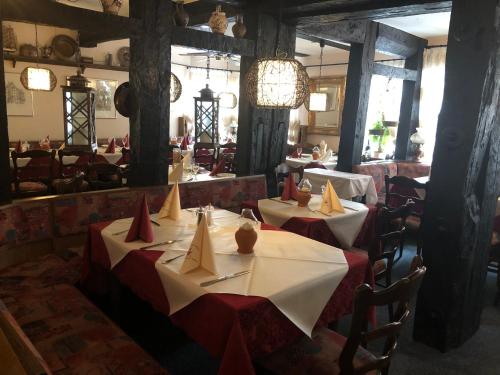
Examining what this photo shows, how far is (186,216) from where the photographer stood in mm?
2645

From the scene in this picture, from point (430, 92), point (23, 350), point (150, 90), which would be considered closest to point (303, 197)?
point (150, 90)

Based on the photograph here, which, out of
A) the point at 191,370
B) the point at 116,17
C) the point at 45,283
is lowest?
the point at 191,370

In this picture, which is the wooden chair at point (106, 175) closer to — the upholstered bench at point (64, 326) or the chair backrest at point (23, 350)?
the upholstered bench at point (64, 326)

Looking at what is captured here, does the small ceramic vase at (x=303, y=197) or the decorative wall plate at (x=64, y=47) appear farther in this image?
the decorative wall plate at (x=64, y=47)

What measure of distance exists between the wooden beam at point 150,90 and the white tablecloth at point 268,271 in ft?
3.89

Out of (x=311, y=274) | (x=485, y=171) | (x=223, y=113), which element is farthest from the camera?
(x=223, y=113)

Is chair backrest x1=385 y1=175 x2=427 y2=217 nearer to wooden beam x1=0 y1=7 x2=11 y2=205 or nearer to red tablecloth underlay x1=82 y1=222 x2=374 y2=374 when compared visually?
red tablecloth underlay x1=82 y1=222 x2=374 y2=374

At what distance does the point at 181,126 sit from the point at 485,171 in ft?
24.3

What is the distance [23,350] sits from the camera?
1.09 metres

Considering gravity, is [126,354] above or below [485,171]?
below

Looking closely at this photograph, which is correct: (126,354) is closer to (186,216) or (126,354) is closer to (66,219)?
(186,216)

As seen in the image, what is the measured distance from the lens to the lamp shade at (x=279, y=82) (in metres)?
2.69

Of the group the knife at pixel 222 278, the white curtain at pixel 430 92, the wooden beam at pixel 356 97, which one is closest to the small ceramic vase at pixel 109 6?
the knife at pixel 222 278

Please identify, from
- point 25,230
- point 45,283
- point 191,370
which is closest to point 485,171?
point 191,370
